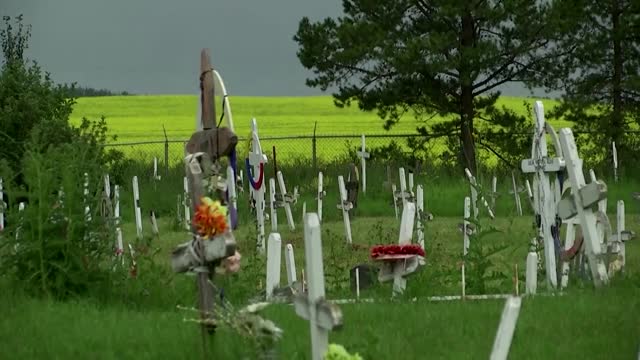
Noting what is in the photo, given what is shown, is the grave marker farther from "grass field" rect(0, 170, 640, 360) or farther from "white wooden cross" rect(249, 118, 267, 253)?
"grass field" rect(0, 170, 640, 360)

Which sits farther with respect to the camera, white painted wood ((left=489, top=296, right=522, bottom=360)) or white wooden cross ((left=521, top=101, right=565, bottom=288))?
white wooden cross ((left=521, top=101, right=565, bottom=288))

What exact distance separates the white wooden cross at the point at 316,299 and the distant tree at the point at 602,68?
27653 mm

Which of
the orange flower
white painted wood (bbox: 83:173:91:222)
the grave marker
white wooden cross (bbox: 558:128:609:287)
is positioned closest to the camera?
the orange flower

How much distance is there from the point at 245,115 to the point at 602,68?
2956 cm

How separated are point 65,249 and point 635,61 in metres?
25.6

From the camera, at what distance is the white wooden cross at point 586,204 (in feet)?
33.8

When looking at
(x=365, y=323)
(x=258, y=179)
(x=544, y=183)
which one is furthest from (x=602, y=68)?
(x=365, y=323)

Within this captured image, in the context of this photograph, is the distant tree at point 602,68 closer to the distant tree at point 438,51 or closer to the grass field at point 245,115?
the distant tree at point 438,51

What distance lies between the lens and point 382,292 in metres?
11.0

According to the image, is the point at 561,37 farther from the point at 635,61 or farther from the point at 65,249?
the point at 65,249

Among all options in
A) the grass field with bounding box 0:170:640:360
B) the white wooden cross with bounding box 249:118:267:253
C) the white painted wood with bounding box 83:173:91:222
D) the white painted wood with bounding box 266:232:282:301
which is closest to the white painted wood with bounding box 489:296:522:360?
the grass field with bounding box 0:170:640:360

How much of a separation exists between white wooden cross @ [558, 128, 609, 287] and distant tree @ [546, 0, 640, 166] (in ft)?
73.7

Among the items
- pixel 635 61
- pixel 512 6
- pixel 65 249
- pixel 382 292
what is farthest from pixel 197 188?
pixel 635 61

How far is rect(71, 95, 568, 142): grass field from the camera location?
5078cm
